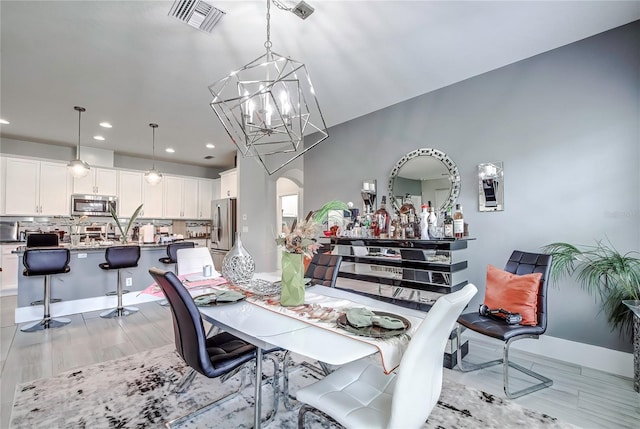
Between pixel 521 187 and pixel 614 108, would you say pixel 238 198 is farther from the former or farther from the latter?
pixel 614 108

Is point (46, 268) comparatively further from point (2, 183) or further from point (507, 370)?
point (507, 370)

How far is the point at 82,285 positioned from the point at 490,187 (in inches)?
214

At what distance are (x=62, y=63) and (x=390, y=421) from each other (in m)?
4.12

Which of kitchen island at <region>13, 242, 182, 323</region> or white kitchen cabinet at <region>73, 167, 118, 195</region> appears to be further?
white kitchen cabinet at <region>73, 167, 118, 195</region>

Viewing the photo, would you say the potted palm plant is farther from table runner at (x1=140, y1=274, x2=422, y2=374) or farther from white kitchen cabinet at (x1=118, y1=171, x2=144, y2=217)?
white kitchen cabinet at (x1=118, y1=171, x2=144, y2=217)

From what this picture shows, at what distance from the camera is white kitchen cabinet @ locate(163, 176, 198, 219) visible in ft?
23.3

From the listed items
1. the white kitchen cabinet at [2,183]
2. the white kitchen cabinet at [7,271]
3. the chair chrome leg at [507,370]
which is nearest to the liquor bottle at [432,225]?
the chair chrome leg at [507,370]

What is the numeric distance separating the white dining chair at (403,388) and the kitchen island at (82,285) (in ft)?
10.6

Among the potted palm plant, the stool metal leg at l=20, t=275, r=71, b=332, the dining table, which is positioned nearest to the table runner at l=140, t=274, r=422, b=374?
the dining table

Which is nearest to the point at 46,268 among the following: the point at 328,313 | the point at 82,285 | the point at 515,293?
the point at 82,285

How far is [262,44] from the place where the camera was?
2.74 m

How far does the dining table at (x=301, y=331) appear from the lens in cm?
Result: 117

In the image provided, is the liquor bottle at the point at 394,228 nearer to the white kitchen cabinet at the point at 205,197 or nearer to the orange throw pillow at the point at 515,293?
the orange throw pillow at the point at 515,293

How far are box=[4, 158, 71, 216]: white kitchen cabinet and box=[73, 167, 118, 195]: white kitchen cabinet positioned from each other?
18 cm
